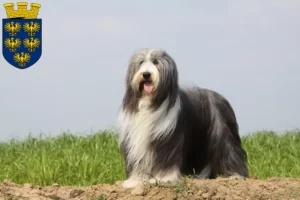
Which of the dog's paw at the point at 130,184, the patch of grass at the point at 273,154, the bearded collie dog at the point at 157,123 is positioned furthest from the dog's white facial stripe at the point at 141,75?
the patch of grass at the point at 273,154

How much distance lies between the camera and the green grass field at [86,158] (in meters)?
10.8

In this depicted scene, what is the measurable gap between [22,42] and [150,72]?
12.9 feet

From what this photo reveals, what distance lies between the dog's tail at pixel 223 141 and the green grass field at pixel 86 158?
195 cm

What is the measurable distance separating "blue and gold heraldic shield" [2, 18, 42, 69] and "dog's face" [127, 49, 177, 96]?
3337 mm

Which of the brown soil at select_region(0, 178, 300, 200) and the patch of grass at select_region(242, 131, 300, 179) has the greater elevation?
the brown soil at select_region(0, 178, 300, 200)

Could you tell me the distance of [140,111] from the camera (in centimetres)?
830

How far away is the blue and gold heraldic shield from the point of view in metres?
11.2

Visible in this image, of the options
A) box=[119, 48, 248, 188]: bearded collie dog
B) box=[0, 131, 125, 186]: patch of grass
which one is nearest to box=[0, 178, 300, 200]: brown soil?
box=[119, 48, 248, 188]: bearded collie dog

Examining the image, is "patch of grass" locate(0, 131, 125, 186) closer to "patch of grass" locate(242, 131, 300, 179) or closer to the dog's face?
"patch of grass" locate(242, 131, 300, 179)

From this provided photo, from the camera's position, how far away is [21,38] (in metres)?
11.3

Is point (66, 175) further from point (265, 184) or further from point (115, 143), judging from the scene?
point (265, 184)

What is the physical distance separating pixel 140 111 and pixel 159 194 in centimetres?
129

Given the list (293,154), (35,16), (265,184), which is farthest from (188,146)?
(293,154)

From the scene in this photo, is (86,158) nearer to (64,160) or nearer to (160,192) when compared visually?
(64,160)
